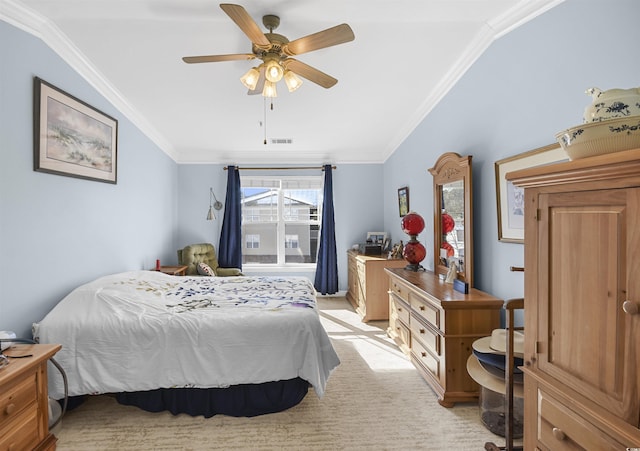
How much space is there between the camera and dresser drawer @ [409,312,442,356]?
7.94 feet

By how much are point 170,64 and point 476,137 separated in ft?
8.98

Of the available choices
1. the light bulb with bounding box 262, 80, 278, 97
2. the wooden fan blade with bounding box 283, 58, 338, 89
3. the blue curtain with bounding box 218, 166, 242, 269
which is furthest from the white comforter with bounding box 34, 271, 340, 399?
the blue curtain with bounding box 218, 166, 242, 269

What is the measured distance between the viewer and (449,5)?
81.0 inches

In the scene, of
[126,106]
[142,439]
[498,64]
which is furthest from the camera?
[126,106]

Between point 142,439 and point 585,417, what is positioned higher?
point 585,417

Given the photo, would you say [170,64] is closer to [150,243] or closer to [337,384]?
[150,243]

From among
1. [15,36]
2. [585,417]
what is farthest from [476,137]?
[15,36]

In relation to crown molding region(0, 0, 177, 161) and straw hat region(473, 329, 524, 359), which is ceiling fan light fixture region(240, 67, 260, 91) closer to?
crown molding region(0, 0, 177, 161)

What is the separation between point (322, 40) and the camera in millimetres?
1926

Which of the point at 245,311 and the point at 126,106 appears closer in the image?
the point at 245,311

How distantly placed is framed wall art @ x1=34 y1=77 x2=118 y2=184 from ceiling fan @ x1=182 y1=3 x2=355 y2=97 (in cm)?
120

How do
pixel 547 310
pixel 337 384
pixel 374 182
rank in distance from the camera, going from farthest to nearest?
pixel 374 182
pixel 337 384
pixel 547 310

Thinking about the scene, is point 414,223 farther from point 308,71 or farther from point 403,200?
point 308,71

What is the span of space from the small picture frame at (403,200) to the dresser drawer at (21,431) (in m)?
3.98
